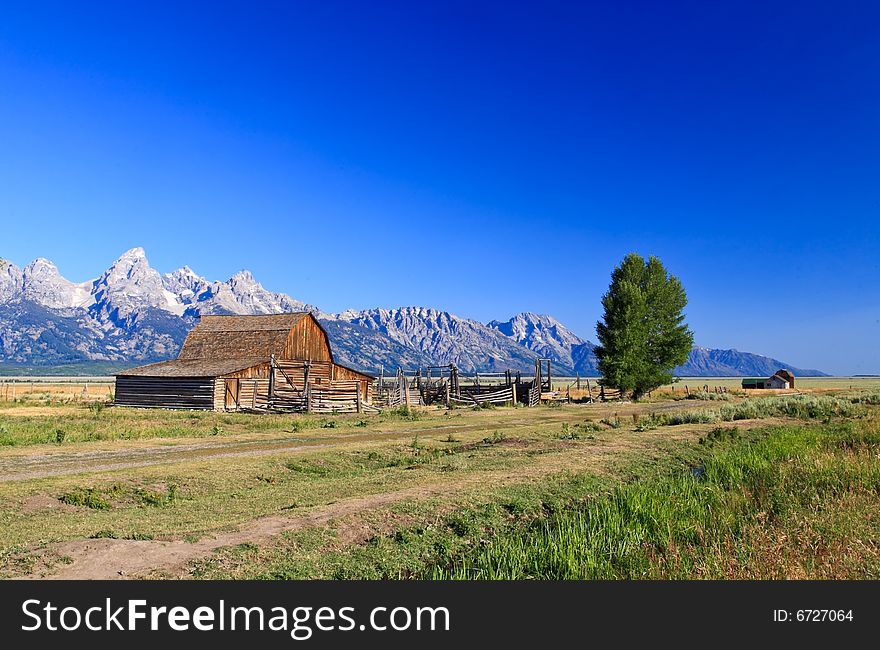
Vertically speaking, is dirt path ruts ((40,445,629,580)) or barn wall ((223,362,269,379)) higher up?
barn wall ((223,362,269,379))

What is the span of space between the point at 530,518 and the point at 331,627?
7803 mm

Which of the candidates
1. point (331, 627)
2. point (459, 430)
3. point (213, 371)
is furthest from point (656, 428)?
point (213, 371)

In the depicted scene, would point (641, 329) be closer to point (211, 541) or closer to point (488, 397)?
point (488, 397)

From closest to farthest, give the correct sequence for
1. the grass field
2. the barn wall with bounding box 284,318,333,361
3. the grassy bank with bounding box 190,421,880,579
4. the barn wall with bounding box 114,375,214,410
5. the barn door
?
the grassy bank with bounding box 190,421,880,579 < the grass field < the barn wall with bounding box 114,375,214,410 < the barn door < the barn wall with bounding box 284,318,333,361

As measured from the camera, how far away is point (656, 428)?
32625 millimetres

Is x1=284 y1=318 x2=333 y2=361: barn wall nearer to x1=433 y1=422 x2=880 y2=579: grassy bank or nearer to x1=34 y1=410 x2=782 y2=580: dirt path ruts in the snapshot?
x1=34 y1=410 x2=782 y2=580: dirt path ruts

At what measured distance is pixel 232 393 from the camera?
162 feet

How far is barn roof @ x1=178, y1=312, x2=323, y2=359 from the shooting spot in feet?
180

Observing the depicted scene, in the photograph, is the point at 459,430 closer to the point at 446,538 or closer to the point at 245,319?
the point at 446,538

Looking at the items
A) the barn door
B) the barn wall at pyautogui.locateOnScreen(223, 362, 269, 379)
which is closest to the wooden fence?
the barn wall at pyautogui.locateOnScreen(223, 362, 269, 379)

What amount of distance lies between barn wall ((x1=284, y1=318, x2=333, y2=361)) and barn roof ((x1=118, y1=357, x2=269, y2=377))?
3.68 metres

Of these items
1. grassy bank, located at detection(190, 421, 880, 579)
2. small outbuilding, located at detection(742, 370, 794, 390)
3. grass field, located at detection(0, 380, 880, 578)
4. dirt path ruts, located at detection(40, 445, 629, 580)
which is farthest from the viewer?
small outbuilding, located at detection(742, 370, 794, 390)

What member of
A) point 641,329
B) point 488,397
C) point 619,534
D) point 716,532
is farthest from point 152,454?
point 641,329

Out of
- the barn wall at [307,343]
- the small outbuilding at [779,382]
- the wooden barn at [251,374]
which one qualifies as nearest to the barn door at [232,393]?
the wooden barn at [251,374]
